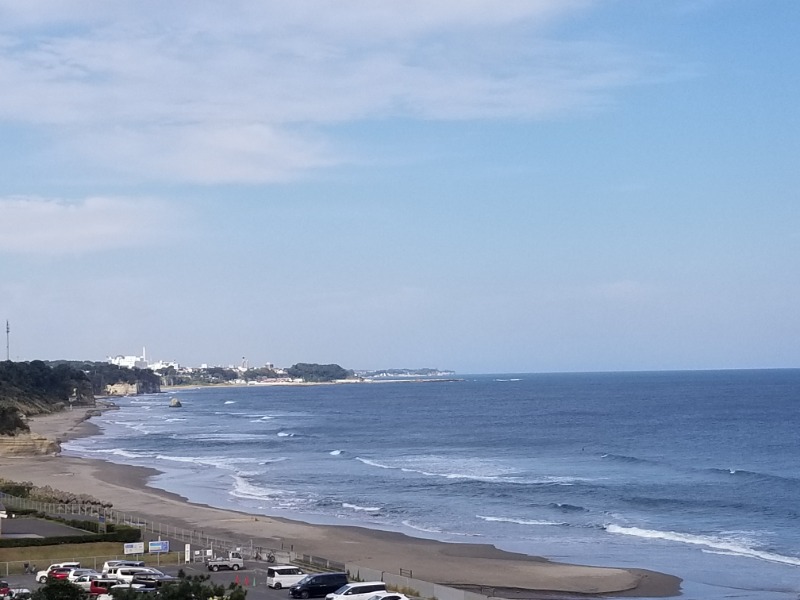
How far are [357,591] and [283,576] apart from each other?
14.0 ft

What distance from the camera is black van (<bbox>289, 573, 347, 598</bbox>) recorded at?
32594mm

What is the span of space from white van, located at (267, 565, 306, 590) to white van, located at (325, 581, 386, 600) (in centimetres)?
307

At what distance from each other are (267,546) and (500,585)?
1271 cm

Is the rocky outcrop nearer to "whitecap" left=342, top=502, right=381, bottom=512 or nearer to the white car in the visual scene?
"whitecap" left=342, top=502, right=381, bottom=512

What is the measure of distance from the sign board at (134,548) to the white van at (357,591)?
10.6m

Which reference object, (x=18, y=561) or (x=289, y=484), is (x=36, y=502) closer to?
(x=18, y=561)

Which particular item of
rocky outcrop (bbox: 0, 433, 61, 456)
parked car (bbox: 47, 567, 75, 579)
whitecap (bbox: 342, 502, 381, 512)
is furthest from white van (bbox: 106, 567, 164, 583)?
rocky outcrop (bbox: 0, 433, 61, 456)

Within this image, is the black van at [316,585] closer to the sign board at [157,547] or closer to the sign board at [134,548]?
the sign board at [157,547]

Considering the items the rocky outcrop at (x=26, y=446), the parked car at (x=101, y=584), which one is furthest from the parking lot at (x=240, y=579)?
the rocky outcrop at (x=26, y=446)

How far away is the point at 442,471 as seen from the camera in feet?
267

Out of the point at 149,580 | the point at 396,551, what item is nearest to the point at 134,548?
the point at 149,580

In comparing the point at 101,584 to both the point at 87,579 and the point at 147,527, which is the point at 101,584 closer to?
the point at 87,579

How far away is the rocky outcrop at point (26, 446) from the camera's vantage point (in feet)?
330

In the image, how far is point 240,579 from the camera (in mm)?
35500
